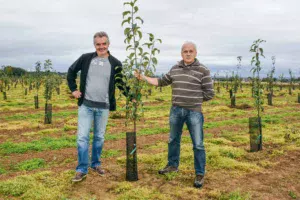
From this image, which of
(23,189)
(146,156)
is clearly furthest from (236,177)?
(23,189)

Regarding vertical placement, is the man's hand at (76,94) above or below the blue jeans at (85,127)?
above

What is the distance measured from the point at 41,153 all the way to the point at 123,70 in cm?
566

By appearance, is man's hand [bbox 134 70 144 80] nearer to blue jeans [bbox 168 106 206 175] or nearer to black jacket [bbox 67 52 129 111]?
black jacket [bbox 67 52 129 111]

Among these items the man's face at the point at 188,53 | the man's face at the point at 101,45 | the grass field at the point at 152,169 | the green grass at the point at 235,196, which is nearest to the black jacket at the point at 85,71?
the man's face at the point at 101,45

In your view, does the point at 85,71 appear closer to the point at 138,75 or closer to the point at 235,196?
the point at 138,75

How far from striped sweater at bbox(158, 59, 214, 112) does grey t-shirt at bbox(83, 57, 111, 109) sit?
156 cm

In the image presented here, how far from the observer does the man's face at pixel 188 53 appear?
570 cm

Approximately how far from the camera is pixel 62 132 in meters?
13.7

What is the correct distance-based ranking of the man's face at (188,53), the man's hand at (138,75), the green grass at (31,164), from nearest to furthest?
1. the man's face at (188,53)
2. the man's hand at (138,75)
3. the green grass at (31,164)

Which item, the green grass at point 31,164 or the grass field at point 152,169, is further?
the green grass at point 31,164

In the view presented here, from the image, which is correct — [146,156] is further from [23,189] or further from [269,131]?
[269,131]

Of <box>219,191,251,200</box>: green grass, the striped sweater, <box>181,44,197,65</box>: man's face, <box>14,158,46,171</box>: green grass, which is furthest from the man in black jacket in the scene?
<box>219,191,251,200</box>: green grass

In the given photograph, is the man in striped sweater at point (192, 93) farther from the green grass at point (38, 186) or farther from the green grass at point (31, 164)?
the green grass at point (31, 164)

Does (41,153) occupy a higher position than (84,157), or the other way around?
(84,157)
